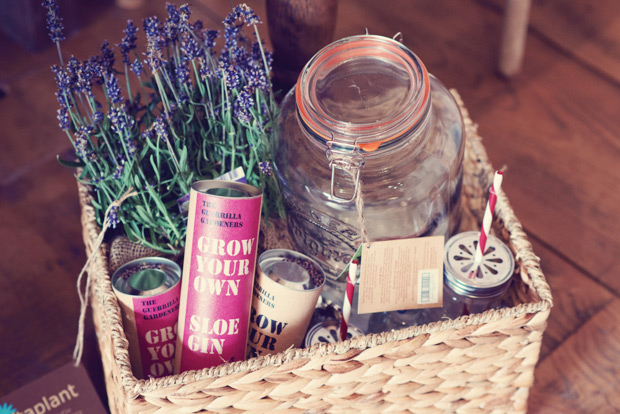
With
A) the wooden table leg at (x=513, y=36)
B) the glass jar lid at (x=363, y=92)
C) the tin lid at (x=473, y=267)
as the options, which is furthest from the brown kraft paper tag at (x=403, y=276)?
the wooden table leg at (x=513, y=36)

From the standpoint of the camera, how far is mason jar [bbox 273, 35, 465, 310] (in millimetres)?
737

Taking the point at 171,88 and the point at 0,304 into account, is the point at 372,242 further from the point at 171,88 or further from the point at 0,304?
the point at 0,304

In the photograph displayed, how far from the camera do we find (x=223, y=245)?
70 cm

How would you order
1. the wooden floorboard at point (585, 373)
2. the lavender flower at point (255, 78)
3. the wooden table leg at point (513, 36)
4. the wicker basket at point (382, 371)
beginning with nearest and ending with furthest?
the wicker basket at point (382, 371)
the lavender flower at point (255, 78)
the wooden floorboard at point (585, 373)
the wooden table leg at point (513, 36)

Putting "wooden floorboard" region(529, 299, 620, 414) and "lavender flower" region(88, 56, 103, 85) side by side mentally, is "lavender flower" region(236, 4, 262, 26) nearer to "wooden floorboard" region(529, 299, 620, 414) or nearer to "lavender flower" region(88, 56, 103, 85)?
"lavender flower" region(88, 56, 103, 85)

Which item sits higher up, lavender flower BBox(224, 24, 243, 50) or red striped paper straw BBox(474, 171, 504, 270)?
lavender flower BBox(224, 24, 243, 50)

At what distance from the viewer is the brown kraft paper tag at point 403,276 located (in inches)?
29.5

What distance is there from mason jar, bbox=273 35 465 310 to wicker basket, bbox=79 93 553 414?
11cm

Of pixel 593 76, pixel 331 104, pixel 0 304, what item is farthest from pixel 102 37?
pixel 593 76

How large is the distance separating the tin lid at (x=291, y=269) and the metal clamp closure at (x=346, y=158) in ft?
0.31

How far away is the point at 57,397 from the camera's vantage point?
0.83 m

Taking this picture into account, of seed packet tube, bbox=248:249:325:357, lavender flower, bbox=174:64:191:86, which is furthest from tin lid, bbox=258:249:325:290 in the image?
lavender flower, bbox=174:64:191:86

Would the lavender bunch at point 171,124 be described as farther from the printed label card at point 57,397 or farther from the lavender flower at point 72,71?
the printed label card at point 57,397

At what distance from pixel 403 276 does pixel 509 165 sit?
18.1 inches
